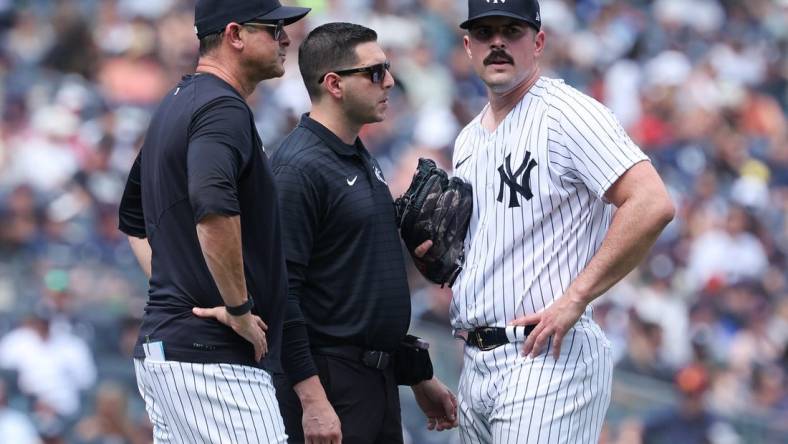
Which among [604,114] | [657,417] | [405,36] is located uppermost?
[405,36]

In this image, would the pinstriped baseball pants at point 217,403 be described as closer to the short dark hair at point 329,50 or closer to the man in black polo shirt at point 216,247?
the man in black polo shirt at point 216,247

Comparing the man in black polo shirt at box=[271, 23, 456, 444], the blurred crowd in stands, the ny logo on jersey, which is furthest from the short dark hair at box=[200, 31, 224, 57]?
the blurred crowd in stands

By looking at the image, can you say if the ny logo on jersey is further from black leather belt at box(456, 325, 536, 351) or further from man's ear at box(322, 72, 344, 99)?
man's ear at box(322, 72, 344, 99)

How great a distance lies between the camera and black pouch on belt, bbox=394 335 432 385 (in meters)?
4.36

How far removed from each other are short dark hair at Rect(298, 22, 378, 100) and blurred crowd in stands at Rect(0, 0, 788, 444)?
3.27 meters

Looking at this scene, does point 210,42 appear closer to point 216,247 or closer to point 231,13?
point 231,13

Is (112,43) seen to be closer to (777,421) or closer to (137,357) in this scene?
(777,421)

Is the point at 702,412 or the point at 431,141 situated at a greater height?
the point at 431,141

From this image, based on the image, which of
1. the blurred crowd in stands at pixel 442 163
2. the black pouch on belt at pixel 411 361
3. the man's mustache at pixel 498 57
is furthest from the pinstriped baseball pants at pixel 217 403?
the blurred crowd in stands at pixel 442 163

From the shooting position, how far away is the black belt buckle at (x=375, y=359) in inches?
163

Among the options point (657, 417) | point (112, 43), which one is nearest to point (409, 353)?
point (657, 417)

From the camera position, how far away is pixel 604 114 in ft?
12.8

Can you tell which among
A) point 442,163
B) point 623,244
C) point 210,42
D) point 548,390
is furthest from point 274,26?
point 442,163

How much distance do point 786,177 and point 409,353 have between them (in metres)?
8.27
